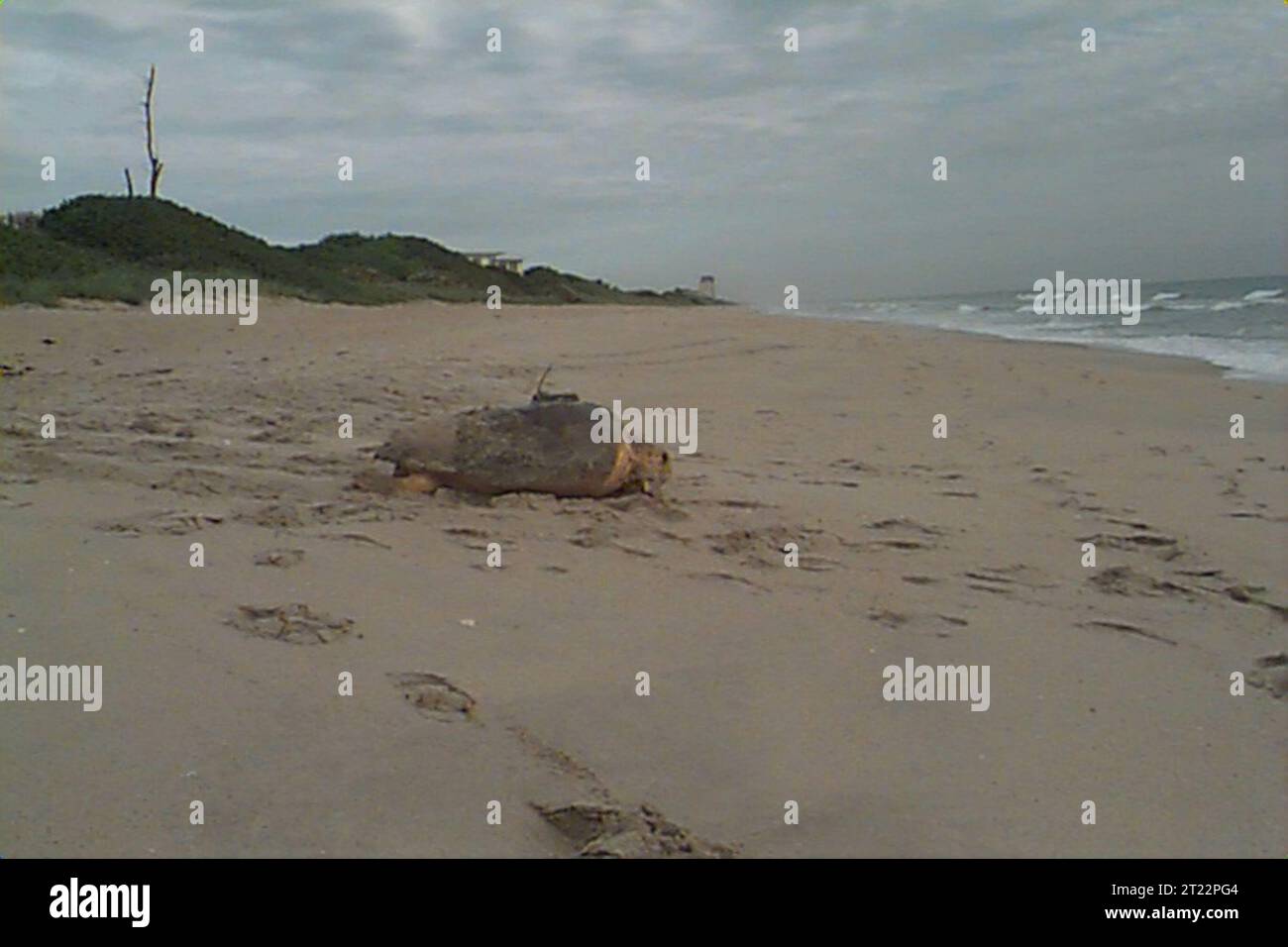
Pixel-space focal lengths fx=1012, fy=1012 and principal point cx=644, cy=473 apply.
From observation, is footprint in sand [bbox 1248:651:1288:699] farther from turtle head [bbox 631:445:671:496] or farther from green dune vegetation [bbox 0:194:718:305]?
green dune vegetation [bbox 0:194:718:305]

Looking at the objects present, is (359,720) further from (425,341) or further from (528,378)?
(425,341)

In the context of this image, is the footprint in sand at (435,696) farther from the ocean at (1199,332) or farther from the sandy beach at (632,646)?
the ocean at (1199,332)

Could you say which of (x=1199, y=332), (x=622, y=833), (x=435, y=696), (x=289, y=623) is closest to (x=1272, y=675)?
(x=622, y=833)

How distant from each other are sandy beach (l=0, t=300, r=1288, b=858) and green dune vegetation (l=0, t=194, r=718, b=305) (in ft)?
30.4

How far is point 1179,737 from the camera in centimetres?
265

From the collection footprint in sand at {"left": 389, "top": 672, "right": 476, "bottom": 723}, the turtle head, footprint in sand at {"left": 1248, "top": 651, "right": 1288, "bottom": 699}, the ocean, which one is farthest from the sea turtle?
the ocean

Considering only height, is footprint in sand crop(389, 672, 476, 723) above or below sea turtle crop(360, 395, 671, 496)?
below

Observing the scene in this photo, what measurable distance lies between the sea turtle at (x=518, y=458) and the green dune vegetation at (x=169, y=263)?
31.4 feet

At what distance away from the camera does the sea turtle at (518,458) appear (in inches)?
178

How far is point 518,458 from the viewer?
453 cm

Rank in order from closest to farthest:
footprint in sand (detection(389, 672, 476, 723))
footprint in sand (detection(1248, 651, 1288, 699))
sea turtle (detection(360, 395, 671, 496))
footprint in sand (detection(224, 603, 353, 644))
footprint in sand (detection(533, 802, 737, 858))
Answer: footprint in sand (detection(533, 802, 737, 858)), footprint in sand (detection(389, 672, 476, 723)), footprint in sand (detection(224, 603, 353, 644)), footprint in sand (detection(1248, 651, 1288, 699)), sea turtle (detection(360, 395, 671, 496))

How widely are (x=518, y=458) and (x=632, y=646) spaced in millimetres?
1709

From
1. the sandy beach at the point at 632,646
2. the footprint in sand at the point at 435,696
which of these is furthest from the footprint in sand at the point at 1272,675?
the footprint in sand at the point at 435,696

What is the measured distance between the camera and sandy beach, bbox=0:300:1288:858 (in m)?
2.12
